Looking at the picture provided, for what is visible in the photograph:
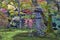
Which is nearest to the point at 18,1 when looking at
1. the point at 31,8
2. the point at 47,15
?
the point at 31,8

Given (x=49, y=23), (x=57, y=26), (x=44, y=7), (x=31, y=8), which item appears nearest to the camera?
(x=44, y=7)

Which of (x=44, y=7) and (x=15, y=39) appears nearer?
(x=44, y=7)

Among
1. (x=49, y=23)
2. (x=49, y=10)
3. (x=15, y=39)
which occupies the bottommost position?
(x=15, y=39)

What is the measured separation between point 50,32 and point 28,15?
1.61 metres

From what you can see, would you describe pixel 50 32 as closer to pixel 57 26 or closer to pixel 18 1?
pixel 18 1

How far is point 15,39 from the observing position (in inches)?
377

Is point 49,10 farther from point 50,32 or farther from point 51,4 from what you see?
point 50,32

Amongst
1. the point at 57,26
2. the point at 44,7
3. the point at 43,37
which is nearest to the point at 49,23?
the point at 43,37

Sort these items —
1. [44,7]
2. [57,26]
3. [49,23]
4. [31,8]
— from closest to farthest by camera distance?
[44,7]
[31,8]
[49,23]
[57,26]

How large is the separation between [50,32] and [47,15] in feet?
2.94

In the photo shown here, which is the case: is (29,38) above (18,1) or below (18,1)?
below

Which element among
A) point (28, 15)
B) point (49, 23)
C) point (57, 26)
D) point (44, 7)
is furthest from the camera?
point (57, 26)

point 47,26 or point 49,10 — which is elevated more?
point 49,10

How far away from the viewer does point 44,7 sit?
863cm
